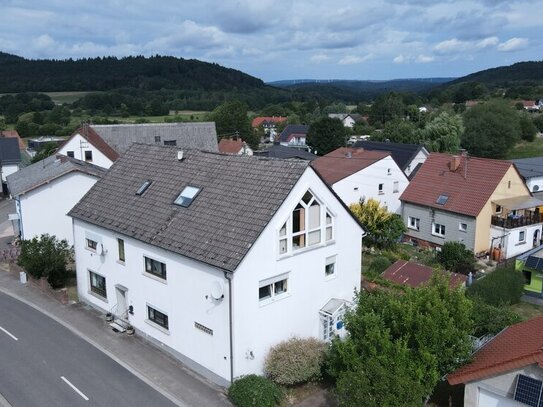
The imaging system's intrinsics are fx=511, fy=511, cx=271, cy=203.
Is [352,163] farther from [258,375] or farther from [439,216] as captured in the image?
[258,375]

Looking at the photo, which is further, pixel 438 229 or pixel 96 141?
pixel 96 141

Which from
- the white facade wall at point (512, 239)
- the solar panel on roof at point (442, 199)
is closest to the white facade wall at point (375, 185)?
the solar panel on roof at point (442, 199)

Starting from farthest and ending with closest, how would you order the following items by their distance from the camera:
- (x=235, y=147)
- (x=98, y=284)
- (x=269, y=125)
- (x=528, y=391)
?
(x=269, y=125) → (x=235, y=147) → (x=98, y=284) → (x=528, y=391)

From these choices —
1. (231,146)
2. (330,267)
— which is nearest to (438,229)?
(330,267)

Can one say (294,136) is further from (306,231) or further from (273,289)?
(273,289)

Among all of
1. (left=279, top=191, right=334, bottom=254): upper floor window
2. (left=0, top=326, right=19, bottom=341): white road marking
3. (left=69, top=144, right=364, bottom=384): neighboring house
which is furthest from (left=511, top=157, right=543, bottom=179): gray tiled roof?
(left=0, top=326, right=19, bottom=341): white road marking

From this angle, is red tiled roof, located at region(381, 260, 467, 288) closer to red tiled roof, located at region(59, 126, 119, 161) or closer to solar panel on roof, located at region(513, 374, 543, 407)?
solar panel on roof, located at region(513, 374, 543, 407)
